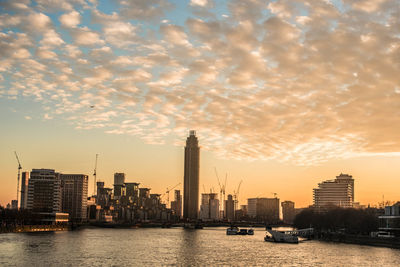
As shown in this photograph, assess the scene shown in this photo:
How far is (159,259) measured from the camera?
113 metres

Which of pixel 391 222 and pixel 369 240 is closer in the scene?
pixel 369 240

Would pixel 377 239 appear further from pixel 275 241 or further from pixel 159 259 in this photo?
pixel 159 259

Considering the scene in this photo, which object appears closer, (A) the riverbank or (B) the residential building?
(A) the riverbank

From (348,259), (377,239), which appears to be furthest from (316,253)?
(377,239)

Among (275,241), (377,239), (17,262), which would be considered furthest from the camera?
(275,241)

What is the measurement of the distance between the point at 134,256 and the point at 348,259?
172ft

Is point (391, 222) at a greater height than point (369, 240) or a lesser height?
greater

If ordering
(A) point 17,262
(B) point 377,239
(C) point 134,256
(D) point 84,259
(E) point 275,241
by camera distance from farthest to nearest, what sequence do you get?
(E) point 275,241 < (B) point 377,239 < (C) point 134,256 < (D) point 84,259 < (A) point 17,262

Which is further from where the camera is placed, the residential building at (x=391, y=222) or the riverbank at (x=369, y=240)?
the residential building at (x=391, y=222)

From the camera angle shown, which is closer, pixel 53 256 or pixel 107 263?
pixel 107 263

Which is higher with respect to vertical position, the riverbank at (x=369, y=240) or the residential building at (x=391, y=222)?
the residential building at (x=391, y=222)

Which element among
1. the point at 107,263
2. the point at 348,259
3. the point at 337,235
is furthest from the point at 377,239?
the point at 107,263

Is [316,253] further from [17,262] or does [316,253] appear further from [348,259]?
[17,262]

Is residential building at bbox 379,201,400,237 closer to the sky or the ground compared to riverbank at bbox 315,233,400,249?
closer to the sky
